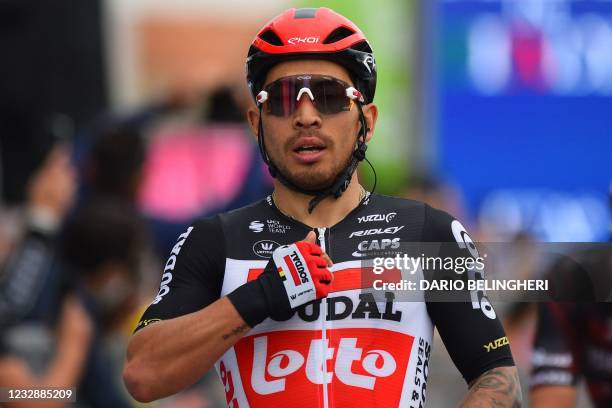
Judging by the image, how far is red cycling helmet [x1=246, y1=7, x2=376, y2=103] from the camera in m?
5.04

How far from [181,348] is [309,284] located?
0.52 meters

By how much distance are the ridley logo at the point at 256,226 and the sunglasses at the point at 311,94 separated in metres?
0.45

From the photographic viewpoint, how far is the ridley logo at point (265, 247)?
5.02m

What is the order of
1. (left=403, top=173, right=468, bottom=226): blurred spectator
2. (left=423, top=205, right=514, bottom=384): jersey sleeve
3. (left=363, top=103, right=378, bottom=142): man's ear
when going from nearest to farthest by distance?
(left=423, top=205, right=514, bottom=384): jersey sleeve → (left=363, top=103, right=378, bottom=142): man's ear → (left=403, top=173, right=468, bottom=226): blurred spectator

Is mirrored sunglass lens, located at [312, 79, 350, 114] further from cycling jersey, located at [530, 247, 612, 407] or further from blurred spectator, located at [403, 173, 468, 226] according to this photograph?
blurred spectator, located at [403, 173, 468, 226]

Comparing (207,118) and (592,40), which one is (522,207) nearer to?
(592,40)

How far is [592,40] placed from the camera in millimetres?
14844

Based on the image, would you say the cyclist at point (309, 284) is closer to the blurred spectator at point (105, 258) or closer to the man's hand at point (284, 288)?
the man's hand at point (284, 288)

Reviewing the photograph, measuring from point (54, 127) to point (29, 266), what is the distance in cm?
269

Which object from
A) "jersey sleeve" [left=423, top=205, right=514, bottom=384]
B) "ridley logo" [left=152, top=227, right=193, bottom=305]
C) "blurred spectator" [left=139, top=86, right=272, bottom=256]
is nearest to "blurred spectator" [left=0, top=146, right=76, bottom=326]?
"blurred spectator" [left=139, top=86, right=272, bottom=256]

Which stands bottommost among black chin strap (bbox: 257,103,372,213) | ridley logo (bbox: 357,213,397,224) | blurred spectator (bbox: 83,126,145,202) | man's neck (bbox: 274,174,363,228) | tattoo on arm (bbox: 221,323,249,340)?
blurred spectator (bbox: 83,126,145,202)

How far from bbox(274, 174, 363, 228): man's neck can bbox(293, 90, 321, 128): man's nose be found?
323 millimetres

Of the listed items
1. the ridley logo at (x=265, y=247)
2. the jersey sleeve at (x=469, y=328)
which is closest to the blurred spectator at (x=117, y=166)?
the ridley logo at (x=265, y=247)

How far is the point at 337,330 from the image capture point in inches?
192
